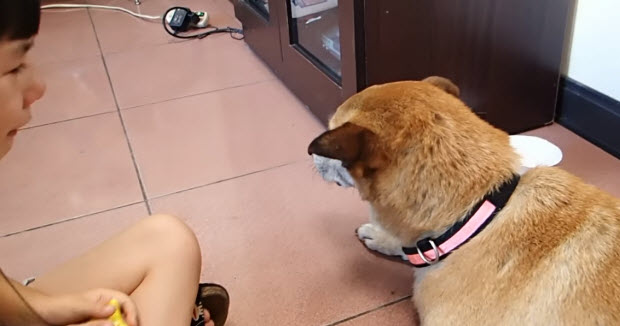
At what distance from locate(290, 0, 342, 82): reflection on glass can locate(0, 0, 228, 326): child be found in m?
0.81

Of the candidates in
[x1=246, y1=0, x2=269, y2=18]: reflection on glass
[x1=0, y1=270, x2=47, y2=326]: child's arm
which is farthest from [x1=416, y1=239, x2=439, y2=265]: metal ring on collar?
[x1=246, y1=0, x2=269, y2=18]: reflection on glass

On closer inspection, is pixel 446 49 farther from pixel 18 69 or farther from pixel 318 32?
pixel 18 69

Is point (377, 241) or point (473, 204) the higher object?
point (473, 204)

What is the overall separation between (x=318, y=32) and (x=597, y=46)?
2.56 ft

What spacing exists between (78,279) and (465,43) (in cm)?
109

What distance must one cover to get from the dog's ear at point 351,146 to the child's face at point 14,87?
1.26 feet

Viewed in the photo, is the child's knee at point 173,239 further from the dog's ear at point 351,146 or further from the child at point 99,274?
the dog's ear at point 351,146

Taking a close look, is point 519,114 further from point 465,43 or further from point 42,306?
point 42,306

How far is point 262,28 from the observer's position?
226 centimetres

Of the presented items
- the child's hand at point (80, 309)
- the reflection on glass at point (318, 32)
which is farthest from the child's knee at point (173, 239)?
the reflection on glass at point (318, 32)

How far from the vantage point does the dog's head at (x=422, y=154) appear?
3.08ft

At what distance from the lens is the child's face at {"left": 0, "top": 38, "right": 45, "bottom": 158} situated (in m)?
0.72

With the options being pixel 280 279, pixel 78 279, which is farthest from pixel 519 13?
pixel 78 279

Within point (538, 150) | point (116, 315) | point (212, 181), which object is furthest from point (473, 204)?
point (212, 181)
